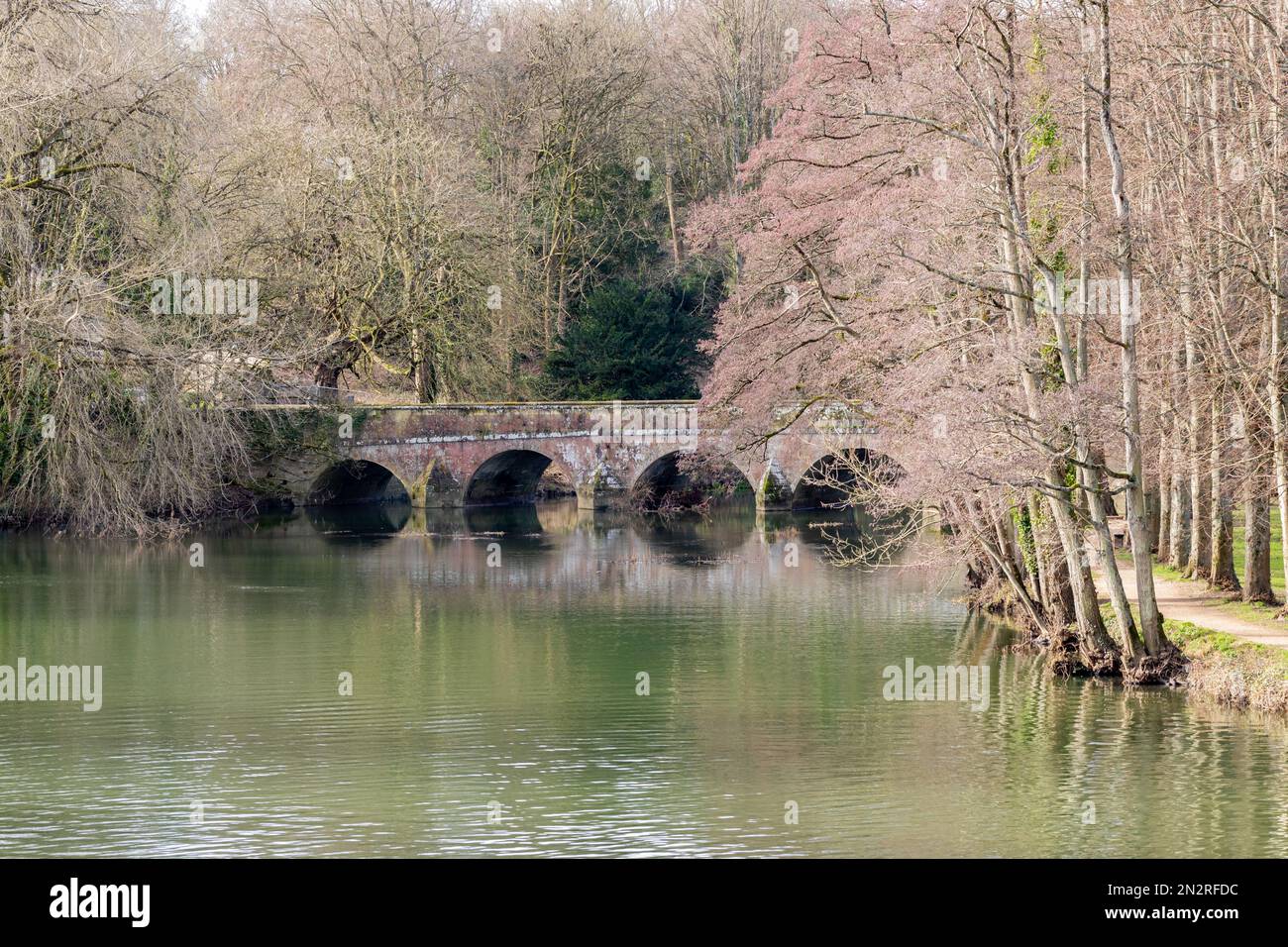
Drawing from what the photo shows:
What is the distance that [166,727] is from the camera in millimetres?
15188

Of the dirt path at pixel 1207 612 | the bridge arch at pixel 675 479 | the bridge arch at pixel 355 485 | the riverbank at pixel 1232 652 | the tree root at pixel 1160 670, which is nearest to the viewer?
the riverbank at pixel 1232 652

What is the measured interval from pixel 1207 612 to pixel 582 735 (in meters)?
7.53

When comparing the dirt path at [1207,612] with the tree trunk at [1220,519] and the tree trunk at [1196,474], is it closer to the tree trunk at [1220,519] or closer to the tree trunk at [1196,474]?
the tree trunk at [1220,519]

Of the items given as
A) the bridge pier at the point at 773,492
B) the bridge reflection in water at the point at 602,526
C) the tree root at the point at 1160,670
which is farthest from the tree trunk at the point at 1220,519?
the bridge pier at the point at 773,492

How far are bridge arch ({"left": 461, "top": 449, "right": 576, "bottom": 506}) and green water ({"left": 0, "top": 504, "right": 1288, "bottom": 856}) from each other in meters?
14.6

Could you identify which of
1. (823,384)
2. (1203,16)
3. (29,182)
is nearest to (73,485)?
(29,182)

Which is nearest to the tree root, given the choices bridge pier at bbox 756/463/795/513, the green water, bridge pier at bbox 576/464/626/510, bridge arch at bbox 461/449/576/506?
the green water

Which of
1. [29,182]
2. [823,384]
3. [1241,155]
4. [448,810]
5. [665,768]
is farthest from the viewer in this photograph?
[29,182]

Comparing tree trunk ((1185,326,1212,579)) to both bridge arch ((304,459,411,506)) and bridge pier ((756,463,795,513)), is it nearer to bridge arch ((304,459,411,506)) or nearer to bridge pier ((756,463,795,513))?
bridge pier ((756,463,795,513))

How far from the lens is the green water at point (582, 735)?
11.8 m

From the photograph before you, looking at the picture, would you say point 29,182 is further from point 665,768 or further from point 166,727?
point 665,768

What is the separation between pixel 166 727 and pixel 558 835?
17.1 ft

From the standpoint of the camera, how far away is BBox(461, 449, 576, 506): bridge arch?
40.0 meters

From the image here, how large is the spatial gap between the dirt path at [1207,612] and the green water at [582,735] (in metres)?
1.40
